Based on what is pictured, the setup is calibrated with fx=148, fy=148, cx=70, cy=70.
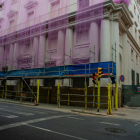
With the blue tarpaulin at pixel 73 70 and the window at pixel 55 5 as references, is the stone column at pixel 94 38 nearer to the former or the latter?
the blue tarpaulin at pixel 73 70

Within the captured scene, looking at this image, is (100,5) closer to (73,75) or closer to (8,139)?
(73,75)

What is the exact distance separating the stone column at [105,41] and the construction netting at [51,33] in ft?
1.68

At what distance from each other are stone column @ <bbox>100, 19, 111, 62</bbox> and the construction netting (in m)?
0.51

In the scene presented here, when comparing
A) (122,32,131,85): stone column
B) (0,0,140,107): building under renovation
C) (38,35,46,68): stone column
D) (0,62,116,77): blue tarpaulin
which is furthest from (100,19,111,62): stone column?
(38,35,46,68): stone column

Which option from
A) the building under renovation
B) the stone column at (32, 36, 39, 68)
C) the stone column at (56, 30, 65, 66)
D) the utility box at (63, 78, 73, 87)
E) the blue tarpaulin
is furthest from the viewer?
the stone column at (32, 36, 39, 68)

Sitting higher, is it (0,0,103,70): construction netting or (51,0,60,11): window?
(51,0,60,11): window

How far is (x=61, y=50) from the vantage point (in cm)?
1848

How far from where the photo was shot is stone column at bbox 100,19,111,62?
15.3 metres

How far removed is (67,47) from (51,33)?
11.8ft

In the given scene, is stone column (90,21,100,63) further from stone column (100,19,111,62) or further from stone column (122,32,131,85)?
stone column (122,32,131,85)

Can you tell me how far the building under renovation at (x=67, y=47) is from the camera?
14.9 metres

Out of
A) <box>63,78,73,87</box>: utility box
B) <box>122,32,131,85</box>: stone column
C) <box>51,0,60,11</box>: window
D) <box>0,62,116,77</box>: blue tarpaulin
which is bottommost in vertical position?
<box>63,78,73,87</box>: utility box

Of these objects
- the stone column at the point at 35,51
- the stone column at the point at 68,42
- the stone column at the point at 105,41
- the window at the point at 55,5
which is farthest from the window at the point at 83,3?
the stone column at the point at 35,51

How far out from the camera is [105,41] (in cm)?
1565
